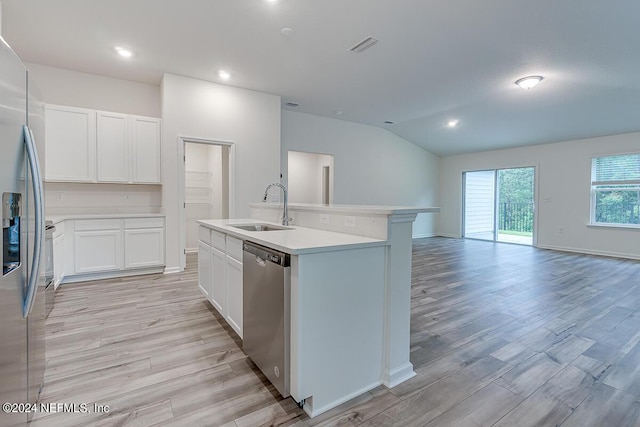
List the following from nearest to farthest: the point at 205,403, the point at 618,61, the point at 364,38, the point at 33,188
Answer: the point at 33,188
the point at 205,403
the point at 364,38
the point at 618,61

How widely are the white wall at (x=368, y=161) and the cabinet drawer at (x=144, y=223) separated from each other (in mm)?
2679

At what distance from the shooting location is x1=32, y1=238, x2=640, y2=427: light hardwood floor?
1560mm

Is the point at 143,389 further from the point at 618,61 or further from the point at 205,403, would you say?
the point at 618,61

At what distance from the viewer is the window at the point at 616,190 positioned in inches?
228

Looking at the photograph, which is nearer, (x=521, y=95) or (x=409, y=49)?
(x=409, y=49)

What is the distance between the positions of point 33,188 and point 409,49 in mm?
3821

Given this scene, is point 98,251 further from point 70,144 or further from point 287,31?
point 287,31

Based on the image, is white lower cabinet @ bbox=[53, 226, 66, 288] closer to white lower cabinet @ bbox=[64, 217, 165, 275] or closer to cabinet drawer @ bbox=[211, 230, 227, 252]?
white lower cabinet @ bbox=[64, 217, 165, 275]

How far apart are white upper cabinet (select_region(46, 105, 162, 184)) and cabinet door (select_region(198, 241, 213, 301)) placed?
82.5 inches

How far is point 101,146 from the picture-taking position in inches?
165

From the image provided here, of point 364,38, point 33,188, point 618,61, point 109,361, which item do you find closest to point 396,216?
point 33,188

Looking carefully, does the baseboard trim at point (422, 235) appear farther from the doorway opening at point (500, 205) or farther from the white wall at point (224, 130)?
the white wall at point (224, 130)

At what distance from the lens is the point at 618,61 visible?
3705 mm

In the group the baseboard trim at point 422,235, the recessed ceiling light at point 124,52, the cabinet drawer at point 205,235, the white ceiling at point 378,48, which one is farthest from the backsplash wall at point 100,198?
the baseboard trim at point 422,235
